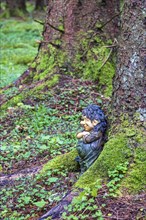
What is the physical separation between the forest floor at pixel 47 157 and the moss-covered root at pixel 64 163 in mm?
78

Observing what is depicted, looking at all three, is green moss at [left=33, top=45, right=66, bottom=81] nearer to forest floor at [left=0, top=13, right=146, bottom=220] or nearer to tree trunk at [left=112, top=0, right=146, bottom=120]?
forest floor at [left=0, top=13, right=146, bottom=220]

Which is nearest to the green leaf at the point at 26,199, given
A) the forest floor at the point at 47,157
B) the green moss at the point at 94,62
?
the forest floor at the point at 47,157

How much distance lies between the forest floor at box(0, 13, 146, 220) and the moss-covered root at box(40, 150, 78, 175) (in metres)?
0.08

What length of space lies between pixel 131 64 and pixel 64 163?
153 centimetres

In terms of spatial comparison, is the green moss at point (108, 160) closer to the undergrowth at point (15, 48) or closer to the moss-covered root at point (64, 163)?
the moss-covered root at point (64, 163)

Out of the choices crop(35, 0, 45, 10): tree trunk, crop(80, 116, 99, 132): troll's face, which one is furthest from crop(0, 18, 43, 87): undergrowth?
crop(35, 0, 45, 10): tree trunk

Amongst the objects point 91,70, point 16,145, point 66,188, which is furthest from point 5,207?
point 91,70

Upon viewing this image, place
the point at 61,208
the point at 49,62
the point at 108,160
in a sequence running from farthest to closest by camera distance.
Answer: the point at 49,62 → the point at 108,160 → the point at 61,208

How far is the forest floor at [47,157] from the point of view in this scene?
368 centimetres

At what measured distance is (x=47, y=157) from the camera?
5715mm

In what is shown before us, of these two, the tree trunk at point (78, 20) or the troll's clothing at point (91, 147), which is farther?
the tree trunk at point (78, 20)

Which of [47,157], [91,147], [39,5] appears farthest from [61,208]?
[39,5]

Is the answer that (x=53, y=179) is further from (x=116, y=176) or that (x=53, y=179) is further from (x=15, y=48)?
(x=15, y=48)

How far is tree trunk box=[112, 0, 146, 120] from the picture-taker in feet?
13.7
